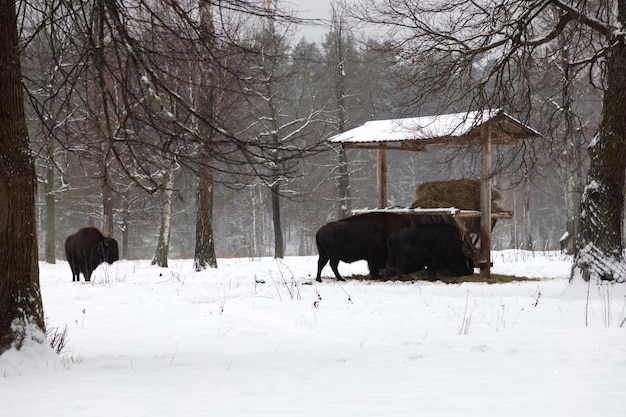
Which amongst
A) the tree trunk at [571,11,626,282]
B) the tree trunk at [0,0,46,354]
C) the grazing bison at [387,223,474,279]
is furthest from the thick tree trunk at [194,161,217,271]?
the tree trunk at [0,0,46,354]

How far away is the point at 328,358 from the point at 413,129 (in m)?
7.89

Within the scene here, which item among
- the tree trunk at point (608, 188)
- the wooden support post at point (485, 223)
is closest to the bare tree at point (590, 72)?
the tree trunk at point (608, 188)

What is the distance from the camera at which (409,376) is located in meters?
4.84

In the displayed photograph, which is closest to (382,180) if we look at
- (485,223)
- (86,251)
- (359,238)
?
(359,238)

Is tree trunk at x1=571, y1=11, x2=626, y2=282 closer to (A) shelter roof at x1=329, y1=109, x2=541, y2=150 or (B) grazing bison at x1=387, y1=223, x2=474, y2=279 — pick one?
(A) shelter roof at x1=329, y1=109, x2=541, y2=150

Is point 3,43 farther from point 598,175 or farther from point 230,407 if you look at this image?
point 598,175

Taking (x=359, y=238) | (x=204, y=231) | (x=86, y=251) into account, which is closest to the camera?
(x=359, y=238)

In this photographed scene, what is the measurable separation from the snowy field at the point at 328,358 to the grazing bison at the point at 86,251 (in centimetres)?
442

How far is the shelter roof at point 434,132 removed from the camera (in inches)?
500

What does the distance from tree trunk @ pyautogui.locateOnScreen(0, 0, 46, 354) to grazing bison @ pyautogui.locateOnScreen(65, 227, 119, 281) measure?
363 inches

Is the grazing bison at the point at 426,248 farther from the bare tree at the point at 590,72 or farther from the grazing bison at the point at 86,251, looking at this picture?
the grazing bison at the point at 86,251

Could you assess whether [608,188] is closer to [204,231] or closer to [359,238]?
[359,238]

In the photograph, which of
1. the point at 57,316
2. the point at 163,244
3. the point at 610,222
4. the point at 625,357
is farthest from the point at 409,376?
the point at 163,244

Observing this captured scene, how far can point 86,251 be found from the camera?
15.2 m
